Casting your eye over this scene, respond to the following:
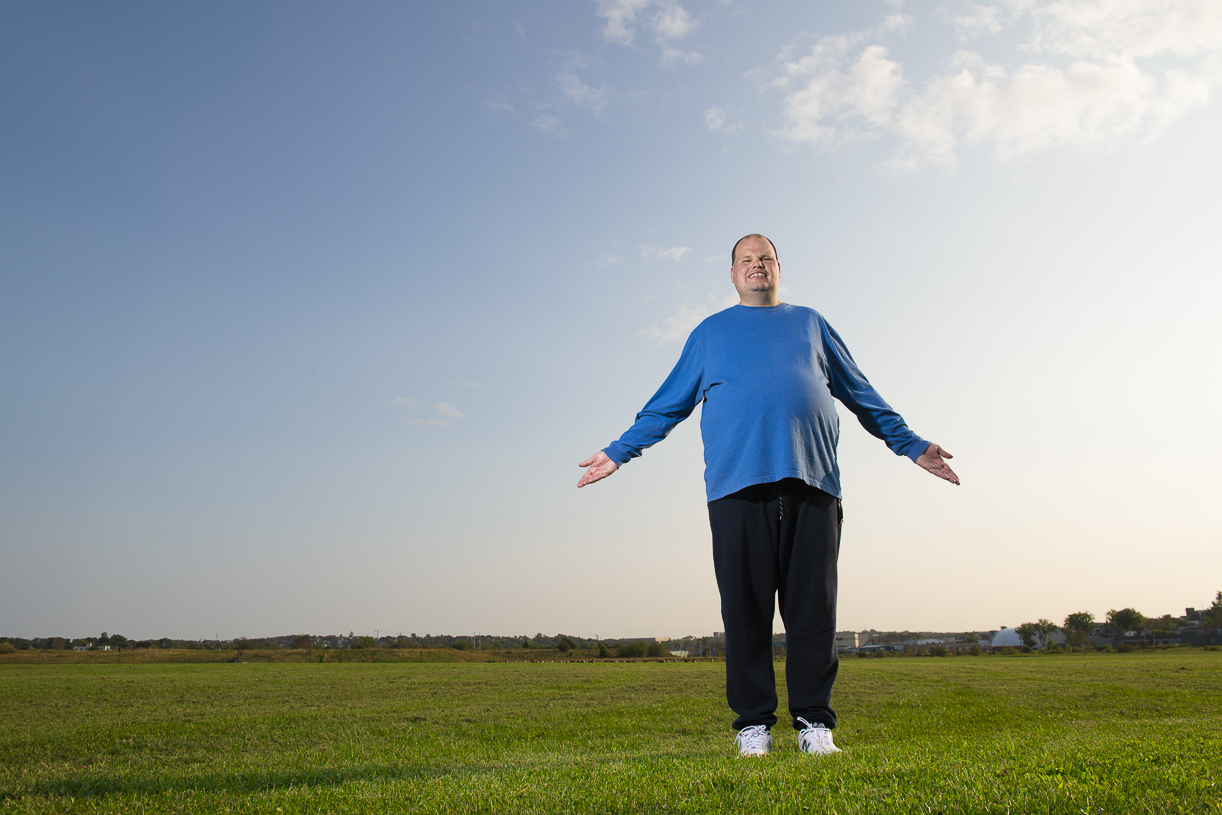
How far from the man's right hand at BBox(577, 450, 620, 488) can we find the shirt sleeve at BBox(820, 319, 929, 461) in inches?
54.0

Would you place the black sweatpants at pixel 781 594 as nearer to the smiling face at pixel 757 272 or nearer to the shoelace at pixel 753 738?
the shoelace at pixel 753 738

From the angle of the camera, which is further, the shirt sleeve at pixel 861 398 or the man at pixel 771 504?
the shirt sleeve at pixel 861 398

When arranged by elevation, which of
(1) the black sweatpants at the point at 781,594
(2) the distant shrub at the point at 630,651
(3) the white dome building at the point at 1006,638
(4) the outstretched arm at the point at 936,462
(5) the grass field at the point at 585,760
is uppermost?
(4) the outstretched arm at the point at 936,462

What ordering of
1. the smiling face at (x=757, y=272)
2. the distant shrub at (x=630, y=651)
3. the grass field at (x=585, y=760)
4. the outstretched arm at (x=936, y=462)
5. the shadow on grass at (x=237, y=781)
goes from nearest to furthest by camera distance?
the grass field at (x=585, y=760) → the shadow on grass at (x=237, y=781) → the outstretched arm at (x=936, y=462) → the smiling face at (x=757, y=272) → the distant shrub at (x=630, y=651)

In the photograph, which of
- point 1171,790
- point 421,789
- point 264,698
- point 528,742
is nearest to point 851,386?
point 1171,790

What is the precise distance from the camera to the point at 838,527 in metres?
3.50

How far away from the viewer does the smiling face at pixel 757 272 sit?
3.91 m

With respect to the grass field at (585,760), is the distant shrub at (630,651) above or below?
below

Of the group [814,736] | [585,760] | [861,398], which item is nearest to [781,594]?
[814,736]

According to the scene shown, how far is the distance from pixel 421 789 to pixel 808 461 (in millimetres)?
2229

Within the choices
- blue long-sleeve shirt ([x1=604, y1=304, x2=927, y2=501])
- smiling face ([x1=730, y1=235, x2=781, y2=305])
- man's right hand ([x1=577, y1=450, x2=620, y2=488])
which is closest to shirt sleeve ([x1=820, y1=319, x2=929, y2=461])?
blue long-sleeve shirt ([x1=604, y1=304, x2=927, y2=501])

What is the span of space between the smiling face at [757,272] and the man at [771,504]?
0.49 ft

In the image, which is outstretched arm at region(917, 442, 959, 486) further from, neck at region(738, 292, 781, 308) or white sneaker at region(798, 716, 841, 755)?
white sneaker at region(798, 716, 841, 755)

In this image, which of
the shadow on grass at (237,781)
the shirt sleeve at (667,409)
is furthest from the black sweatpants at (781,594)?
the shadow on grass at (237,781)
